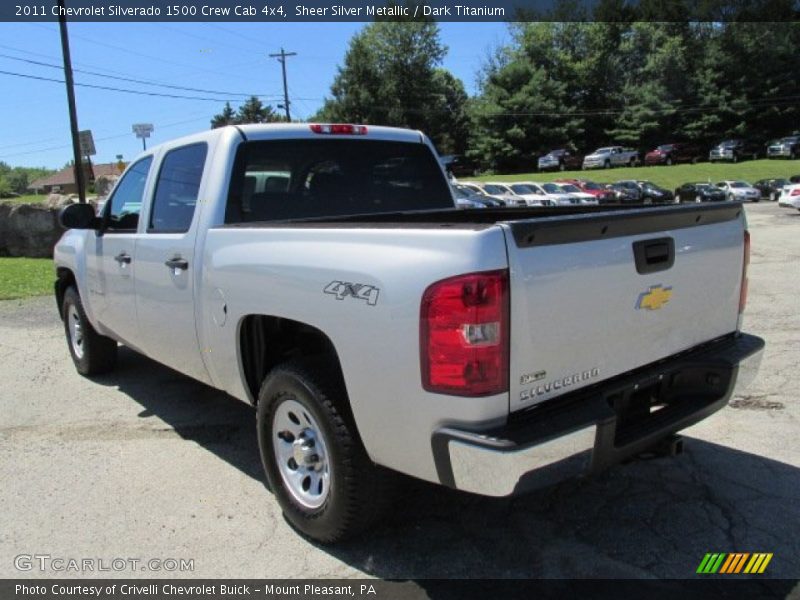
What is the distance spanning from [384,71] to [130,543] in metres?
76.7

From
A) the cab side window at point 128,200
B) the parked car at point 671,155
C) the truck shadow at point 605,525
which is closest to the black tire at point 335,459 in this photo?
the truck shadow at point 605,525

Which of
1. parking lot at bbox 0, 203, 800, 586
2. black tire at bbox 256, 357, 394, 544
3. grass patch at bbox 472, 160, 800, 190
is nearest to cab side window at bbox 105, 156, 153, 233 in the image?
parking lot at bbox 0, 203, 800, 586

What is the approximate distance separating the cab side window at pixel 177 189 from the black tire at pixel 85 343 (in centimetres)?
179

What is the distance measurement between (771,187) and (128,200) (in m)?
42.2

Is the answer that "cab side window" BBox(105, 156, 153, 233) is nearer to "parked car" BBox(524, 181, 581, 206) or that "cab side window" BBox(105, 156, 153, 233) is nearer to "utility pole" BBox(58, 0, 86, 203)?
"utility pole" BBox(58, 0, 86, 203)

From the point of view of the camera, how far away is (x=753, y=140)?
6188 centimetres

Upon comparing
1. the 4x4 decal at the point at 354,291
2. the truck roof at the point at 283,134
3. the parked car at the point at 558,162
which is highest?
the parked car at the point at 558,162

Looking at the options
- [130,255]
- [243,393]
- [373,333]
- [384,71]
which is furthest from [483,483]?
[384,71]

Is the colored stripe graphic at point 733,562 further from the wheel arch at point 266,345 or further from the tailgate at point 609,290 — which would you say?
the wheel arch at point 266,345

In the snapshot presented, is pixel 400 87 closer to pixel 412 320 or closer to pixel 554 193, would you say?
pixel 554 193

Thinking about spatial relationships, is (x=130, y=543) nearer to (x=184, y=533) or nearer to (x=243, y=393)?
(x=184, y=533)

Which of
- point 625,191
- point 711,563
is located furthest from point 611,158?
point 711,563

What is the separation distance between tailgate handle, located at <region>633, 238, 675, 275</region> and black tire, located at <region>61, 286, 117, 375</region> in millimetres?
4606

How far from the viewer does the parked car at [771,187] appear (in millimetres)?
38469
